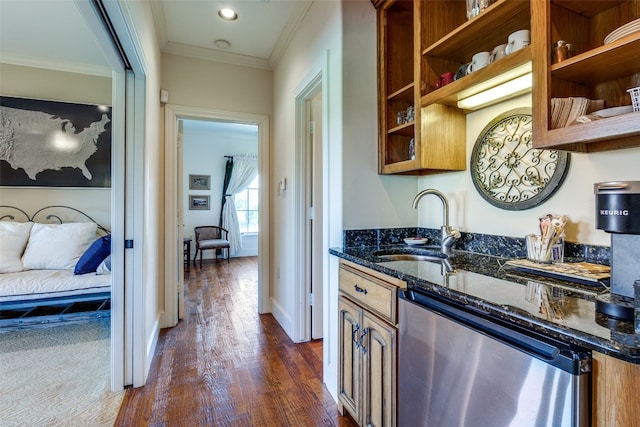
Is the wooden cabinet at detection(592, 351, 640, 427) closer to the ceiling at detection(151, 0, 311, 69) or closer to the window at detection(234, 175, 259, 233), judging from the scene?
the ceiling at detection(151, 0, 311, 69)

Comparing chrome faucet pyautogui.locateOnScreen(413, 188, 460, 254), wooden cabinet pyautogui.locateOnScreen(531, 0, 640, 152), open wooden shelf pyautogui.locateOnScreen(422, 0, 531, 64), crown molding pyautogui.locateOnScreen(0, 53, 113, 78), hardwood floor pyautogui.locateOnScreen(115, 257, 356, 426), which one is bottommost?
hardwood floor pyautogui.locateOnScreen(115, 257, 356, 426)

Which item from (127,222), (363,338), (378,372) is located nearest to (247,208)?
(127,222)

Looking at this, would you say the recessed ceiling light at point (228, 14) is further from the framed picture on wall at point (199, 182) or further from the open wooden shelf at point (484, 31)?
the framed picture on wall at point (199, 182)

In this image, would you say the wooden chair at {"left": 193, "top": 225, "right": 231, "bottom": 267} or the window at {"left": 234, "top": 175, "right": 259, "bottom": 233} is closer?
the wooden chair at {"left": 193, "top": 225, "right": 231, "bottom": 267}

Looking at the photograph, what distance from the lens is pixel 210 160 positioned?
6.51 m

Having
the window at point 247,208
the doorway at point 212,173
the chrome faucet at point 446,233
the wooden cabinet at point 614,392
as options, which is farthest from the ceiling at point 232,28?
the window at point 247,208

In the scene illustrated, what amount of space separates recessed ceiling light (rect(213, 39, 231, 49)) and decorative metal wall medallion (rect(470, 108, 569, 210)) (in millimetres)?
2408

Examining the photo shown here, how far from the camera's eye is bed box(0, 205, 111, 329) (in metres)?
2.43

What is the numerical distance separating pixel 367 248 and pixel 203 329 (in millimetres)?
1907

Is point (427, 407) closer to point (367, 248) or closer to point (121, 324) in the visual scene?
point (367, 248)

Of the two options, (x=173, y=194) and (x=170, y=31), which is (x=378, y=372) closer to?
(x=173, y=194)

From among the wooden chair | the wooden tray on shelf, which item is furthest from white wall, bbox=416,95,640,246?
the wooden chair

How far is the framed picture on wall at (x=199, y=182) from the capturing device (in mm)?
6363

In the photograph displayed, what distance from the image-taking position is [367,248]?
1.78 metres
